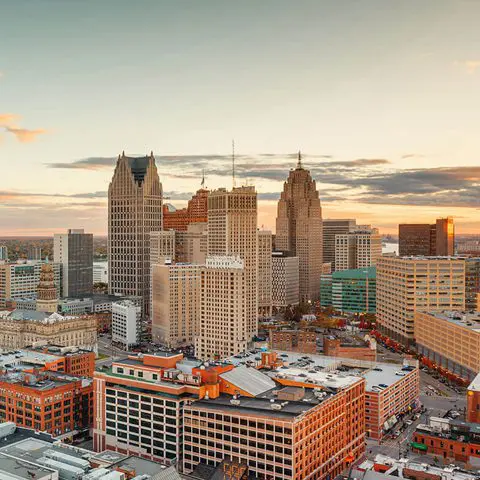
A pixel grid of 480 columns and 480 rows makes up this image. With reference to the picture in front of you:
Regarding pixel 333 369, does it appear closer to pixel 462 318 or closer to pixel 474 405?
pixel 474 405

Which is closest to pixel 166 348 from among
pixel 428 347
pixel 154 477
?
pixel 428 347

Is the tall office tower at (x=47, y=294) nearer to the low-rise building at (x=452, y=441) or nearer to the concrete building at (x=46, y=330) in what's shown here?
the concrete building at (x=46, y=330)

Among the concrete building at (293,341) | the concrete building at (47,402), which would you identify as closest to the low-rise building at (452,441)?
the concrete building at (47,402)

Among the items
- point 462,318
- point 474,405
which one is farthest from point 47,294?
point 474,405

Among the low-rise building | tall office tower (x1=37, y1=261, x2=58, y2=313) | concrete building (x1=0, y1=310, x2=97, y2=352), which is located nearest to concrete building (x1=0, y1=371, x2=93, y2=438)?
concrete building (x1=0, y1=310, x2=97, y2=352)

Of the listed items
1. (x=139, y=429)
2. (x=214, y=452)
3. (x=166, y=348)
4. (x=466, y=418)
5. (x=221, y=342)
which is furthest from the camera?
(x=166, y=348)

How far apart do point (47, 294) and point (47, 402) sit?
88.6 m

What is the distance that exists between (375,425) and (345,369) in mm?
14860

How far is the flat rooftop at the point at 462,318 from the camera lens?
15416 centimetres

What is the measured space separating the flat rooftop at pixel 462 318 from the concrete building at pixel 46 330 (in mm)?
97934

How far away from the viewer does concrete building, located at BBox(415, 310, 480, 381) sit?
146m

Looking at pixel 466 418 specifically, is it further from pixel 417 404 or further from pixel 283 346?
pixel 283 346

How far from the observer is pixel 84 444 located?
108938mm

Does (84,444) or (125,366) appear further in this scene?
(84,444)
